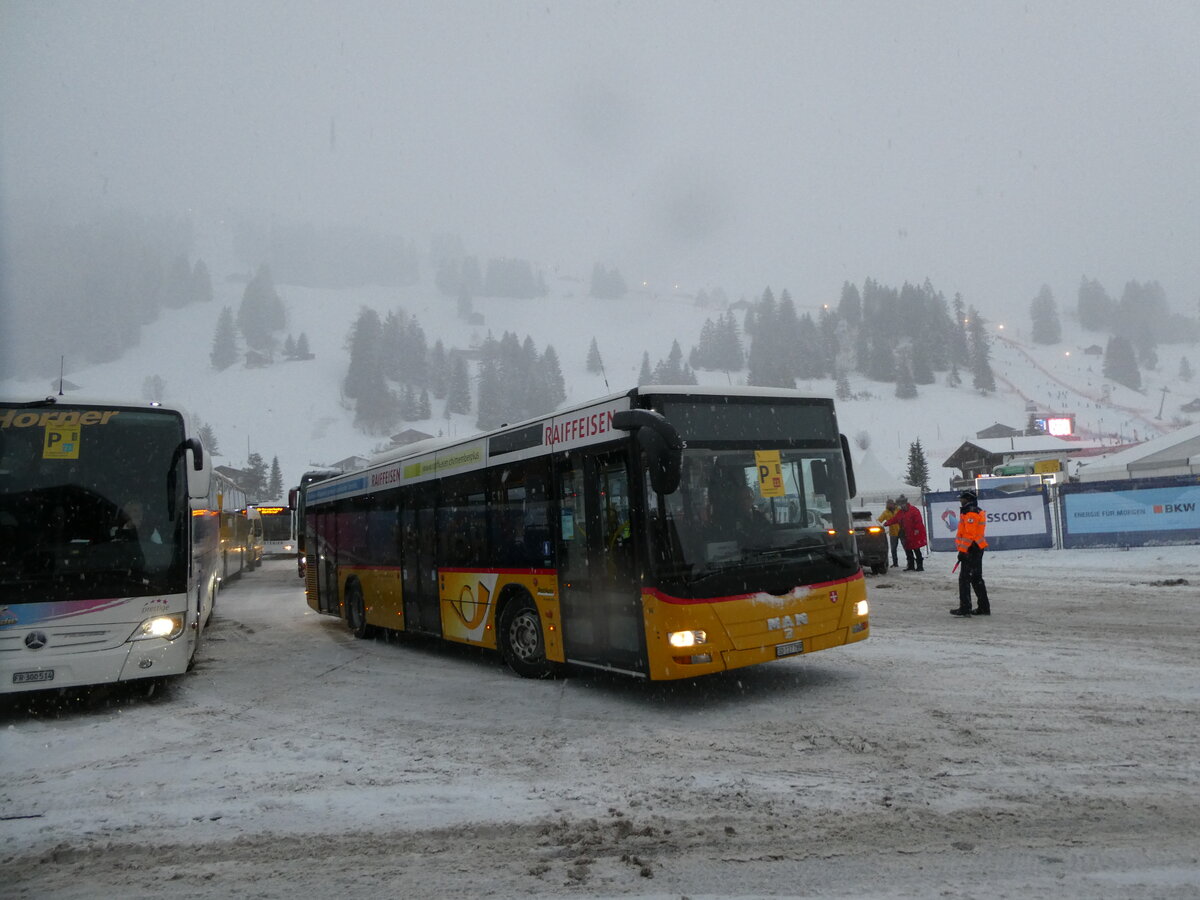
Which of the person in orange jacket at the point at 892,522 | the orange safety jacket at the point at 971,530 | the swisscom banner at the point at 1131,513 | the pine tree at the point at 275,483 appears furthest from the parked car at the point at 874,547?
the pine tree at the point at 275,483

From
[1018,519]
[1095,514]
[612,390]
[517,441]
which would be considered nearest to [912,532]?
[1018,519]

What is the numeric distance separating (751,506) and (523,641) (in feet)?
10.4

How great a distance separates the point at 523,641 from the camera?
921cm

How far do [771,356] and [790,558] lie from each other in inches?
5797

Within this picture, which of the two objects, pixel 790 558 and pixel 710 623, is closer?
pixel 710 623

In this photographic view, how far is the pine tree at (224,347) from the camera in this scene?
574 feet

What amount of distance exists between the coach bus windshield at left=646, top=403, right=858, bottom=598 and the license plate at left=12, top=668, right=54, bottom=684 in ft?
18.4

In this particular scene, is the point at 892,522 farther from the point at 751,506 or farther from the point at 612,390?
the point at 612,390

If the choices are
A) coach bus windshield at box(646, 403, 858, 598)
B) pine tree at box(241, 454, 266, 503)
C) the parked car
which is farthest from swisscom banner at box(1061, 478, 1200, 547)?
pine tree at box(241, 454, 266, 503)

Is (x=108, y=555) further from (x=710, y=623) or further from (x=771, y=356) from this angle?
(x=771, y=356)

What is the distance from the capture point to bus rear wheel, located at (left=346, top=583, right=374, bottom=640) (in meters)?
13.4

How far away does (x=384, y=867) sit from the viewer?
14.2 ft

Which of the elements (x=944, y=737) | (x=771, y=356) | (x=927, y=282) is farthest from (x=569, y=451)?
(x=927, y=282)

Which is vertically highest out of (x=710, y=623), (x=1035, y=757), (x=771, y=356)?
(x=771, y=356)
